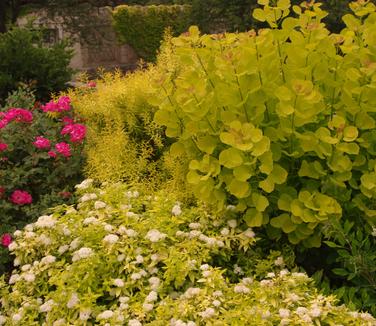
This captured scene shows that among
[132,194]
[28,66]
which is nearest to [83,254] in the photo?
[132,194]

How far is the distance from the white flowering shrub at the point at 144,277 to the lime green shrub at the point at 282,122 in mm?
220

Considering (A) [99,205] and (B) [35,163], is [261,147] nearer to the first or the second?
(A) [99,205]

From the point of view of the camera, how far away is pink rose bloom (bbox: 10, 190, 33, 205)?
3270mm

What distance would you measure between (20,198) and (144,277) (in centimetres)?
129

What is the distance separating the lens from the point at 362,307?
2.30 metres

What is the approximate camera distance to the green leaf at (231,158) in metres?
2.34

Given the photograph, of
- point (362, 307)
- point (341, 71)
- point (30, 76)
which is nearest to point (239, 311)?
point (362, 307)

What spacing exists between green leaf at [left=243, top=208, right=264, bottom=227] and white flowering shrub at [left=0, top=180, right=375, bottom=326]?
5 cm

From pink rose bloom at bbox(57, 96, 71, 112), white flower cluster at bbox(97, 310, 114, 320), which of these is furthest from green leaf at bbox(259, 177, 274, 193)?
pink rose bloom at bbox(57, 96, 71, 112)

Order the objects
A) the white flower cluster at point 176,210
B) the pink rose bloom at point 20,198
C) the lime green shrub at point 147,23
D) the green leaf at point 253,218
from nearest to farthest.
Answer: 1. the green leaf at point 253,218
2. the white flower cluster at point 176,210
3. the pink rose bloom at point 20,198
4. the lime green shrub at point 147,23

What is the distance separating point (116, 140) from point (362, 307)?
5.15 ft

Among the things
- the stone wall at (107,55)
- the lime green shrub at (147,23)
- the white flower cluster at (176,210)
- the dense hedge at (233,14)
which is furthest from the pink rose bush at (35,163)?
the stone wall at (107,55)

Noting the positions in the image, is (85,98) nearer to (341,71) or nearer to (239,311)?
(341,71)

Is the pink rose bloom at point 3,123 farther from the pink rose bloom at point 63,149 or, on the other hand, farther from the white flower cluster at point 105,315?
the white flower cluster at point 105,315
